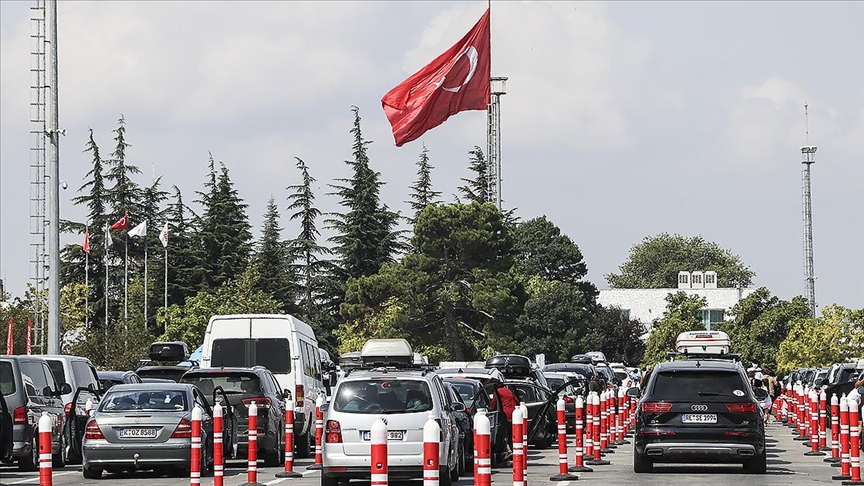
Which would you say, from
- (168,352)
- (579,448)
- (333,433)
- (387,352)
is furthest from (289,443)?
(168,352)

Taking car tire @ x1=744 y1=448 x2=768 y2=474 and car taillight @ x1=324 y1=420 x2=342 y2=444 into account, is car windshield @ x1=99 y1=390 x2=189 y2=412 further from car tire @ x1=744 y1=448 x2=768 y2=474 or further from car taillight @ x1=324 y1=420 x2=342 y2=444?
car tire @ x1=744 y1=448 x2=768 y2=474

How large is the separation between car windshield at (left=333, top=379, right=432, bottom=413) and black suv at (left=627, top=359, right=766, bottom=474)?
4089 millimetres

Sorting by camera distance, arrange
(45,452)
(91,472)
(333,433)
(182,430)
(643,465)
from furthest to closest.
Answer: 1. (643,465)
2. (91,472)
3. (182,430)
4. (333,433)
5. (45,452)

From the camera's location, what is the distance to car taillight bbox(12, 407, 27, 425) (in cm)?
2569

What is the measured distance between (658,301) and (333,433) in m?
129

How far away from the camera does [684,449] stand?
2309cm

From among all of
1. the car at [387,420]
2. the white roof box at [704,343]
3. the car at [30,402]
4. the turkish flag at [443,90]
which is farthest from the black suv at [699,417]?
the white roof box at [704,343]

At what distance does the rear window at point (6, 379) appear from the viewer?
26.0 metres

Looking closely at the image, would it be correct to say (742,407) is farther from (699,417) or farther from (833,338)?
(833,338)

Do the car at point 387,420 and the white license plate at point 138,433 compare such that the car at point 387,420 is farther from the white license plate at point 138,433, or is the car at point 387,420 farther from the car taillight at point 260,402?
the car taillight at point 260,402

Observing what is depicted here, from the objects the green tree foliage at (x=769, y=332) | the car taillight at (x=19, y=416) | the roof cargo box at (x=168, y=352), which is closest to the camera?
the car taillight at (x=19, y=416)

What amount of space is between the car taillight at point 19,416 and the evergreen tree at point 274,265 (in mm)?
72439

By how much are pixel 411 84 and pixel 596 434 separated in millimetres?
11885

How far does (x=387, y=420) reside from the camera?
20453 millimetres
